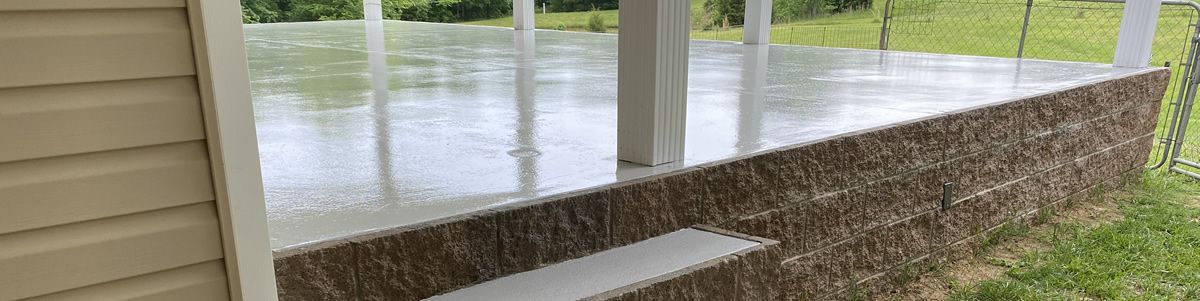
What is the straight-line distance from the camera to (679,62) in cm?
232

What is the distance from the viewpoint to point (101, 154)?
1206 millimetres

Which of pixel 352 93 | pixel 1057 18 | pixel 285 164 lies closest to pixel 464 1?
pixel 1057 18

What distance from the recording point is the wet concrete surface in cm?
207

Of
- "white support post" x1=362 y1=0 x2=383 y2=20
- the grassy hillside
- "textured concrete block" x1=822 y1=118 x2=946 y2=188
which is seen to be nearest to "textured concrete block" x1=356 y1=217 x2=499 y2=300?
"textured concrete block" x1=822 y1=118 x2=946 y2=188

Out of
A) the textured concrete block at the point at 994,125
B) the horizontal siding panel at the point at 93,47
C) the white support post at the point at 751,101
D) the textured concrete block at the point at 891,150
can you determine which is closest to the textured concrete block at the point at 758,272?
the white support post at the point at 751,101

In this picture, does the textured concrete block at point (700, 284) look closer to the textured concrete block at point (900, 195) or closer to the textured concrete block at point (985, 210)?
the textured concrete block at point (900, 195)

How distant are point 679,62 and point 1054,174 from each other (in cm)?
302

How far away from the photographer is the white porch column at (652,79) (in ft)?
7.30

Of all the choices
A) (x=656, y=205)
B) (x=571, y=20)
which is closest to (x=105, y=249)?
(x=656, y=205)

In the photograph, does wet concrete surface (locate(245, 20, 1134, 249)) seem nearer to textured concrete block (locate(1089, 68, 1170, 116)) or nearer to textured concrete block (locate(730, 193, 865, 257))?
textured concrete block (locate(1089, 68, 1170, 116))

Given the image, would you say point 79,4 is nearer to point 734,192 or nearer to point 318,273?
point 318,273

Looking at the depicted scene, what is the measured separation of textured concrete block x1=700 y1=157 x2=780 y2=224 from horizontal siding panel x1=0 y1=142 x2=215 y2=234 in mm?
1504

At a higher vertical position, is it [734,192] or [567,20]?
[734,192]

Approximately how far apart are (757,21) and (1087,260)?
4.36 meters
